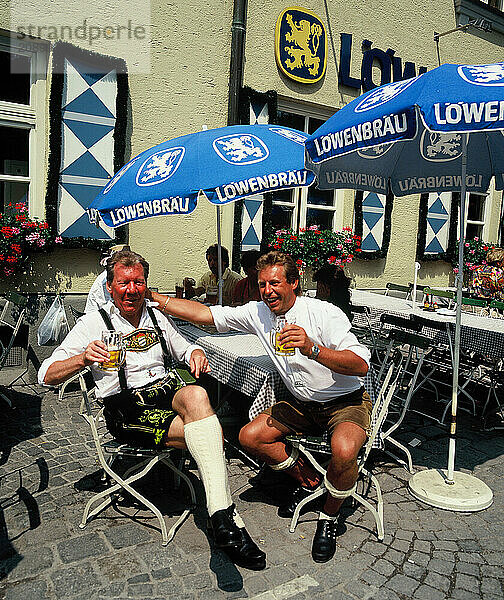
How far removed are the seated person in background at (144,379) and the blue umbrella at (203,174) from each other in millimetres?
578

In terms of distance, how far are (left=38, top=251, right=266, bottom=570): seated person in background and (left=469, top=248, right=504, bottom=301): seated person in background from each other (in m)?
3.24

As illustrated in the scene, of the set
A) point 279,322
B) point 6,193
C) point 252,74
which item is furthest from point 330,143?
point 252,74

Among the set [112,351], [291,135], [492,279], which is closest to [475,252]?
[492,279]

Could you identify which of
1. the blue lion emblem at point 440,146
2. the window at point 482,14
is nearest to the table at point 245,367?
the blue lion emblem at point 440,146

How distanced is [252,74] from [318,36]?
1287mm

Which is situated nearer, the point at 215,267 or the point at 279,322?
the point at 279,322

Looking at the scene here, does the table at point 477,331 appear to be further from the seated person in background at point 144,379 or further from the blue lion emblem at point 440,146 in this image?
the seated person in background at point 144,379

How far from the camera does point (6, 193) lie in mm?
5828

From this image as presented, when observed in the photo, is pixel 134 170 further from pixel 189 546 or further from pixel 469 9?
pixel 469 9

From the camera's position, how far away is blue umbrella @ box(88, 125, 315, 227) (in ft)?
11.1

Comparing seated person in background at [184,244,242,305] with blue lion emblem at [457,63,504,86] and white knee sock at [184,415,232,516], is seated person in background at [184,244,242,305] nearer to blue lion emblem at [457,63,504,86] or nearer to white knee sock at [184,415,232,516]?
white knee sock at [184,415,232,516]

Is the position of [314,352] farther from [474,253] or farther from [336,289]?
[474,253]

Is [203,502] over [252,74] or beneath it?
beneath

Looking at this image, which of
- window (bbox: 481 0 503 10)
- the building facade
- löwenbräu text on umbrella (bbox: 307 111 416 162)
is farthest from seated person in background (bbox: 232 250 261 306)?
window (bbox: 481 0 503 10)
